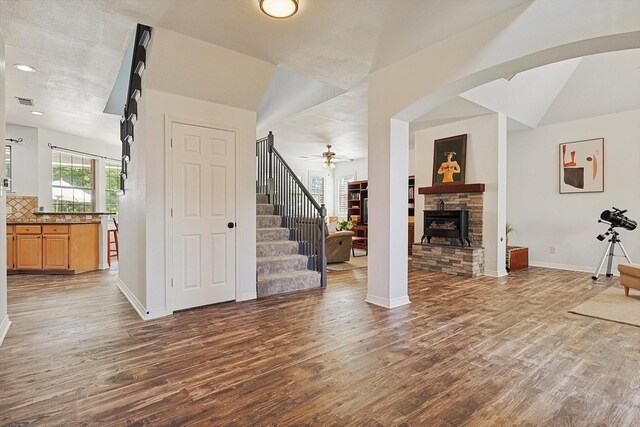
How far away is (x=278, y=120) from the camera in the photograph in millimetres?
6258

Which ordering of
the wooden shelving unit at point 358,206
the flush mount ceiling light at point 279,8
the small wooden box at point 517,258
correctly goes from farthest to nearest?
the wooden shelving unit at point 358,206
the small wooden box at point 517,258
the flush mount ceiling light at point 279,8

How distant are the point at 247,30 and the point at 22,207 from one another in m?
6.43

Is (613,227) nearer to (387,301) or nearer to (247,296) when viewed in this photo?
(387,301)

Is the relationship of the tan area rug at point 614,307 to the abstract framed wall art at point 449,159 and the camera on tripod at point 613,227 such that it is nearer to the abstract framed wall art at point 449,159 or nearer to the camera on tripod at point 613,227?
the camera on tripod at point 613,227

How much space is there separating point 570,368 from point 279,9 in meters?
3.50

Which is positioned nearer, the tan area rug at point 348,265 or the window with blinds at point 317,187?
the tan area rug at point 348,265

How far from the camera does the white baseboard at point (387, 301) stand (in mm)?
3664

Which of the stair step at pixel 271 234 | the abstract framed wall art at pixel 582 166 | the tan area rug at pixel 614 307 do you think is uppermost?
the abstract framed wall art at pixel 582 166

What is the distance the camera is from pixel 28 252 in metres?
5.60

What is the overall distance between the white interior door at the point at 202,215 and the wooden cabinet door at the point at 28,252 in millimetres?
3993

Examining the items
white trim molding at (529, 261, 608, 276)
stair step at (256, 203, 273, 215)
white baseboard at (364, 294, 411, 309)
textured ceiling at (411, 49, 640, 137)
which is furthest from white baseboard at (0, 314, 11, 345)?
white trim molding at (529, 261, 608, 276)

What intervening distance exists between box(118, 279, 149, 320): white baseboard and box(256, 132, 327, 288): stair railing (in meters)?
2.23

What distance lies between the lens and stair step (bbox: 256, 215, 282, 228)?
5270 millimetres

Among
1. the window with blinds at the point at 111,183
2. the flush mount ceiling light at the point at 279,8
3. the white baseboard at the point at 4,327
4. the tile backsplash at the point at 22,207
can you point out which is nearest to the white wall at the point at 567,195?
the flush mount ceiling light at the point at 279,8
